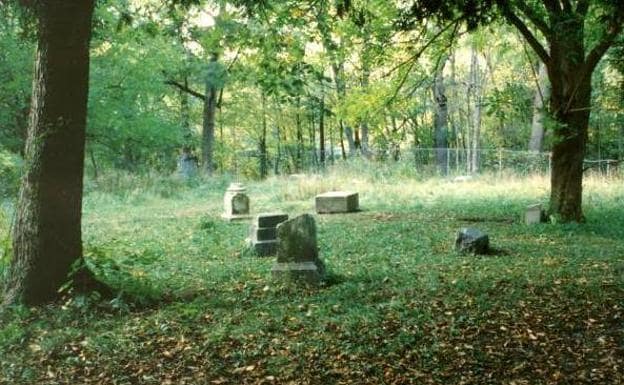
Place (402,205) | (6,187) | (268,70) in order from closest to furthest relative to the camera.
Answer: (268,70) → (402,205) → (6,187)

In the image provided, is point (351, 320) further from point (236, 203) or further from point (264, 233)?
point (236, 203)

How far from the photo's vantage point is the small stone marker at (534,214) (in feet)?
43.5

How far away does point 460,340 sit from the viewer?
227 inches

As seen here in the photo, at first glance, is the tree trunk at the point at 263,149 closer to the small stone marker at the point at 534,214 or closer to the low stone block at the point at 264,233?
the small stone marker at the point at 534,214

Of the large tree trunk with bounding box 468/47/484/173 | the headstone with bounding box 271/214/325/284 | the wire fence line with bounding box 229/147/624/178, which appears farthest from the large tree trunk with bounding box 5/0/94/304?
the large tree trunk with bounding box 468/47/484/173

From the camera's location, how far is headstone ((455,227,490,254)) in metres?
9.95

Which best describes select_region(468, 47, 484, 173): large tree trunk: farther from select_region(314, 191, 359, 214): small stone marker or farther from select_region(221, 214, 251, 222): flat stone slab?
select_region(221, 214, 251, 222): flat stone slab

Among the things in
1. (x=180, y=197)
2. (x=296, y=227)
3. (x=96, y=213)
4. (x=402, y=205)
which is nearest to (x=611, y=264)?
(x=296, y=227)

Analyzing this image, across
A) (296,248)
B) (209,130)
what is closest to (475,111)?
(209,130)

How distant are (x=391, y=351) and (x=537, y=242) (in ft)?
21.1

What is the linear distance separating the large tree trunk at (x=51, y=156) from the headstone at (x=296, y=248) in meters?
2.76

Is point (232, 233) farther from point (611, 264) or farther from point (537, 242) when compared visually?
point (611, 264)

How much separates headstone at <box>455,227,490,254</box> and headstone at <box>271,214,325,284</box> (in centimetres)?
292

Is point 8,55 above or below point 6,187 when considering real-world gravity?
above
